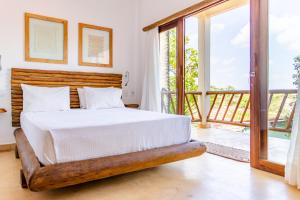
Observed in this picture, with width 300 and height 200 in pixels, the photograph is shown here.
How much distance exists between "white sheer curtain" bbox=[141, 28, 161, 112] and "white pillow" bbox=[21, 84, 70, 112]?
146 cm

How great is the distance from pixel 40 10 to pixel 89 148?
2908mm

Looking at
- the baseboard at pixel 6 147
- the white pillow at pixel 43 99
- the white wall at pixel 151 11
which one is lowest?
the baseboard at pixel 6 147

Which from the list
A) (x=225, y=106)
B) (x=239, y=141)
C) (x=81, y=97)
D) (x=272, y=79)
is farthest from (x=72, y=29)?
(x=225, y=106)

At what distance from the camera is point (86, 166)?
6.03ft

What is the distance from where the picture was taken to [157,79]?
402 cm

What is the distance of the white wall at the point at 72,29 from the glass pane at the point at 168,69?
0.82m

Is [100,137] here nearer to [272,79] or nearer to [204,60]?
[272,79]

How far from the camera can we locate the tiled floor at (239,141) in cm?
243

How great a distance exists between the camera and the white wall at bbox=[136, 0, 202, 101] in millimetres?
3633

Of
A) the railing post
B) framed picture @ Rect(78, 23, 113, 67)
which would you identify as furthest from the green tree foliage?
framed picture @ Rect(78, 23, 113, 67)

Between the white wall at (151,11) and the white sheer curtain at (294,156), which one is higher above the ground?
the white wall at (151,11)

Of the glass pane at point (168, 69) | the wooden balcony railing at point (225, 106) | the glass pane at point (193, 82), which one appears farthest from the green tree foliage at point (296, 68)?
the glass pane at point (193, 82)

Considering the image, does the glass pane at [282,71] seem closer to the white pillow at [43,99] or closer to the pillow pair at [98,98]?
the pillow pair at [98,98]

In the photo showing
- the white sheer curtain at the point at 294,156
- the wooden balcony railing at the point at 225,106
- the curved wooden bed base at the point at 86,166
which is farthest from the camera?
the wooden balcony railing at the point at 225,106
